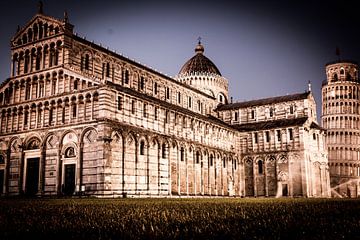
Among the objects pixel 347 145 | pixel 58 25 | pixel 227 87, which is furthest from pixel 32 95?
pixel 347 145

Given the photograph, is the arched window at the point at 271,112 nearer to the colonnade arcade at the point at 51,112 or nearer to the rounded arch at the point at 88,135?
the colonnade arcade at the point at 51,112

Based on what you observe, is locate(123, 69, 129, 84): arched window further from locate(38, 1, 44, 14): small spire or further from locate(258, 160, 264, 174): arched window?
locate(258, 160, 264, 174): arched window

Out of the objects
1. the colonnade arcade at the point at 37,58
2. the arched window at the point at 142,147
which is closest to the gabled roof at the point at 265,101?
the arched window at the point at 142,147

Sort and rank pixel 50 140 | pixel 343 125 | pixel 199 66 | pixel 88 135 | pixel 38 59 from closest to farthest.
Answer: pixel 88 135 < pixel 50 140 < pixel 38 59 < pixel 199 66 < pixel 343 125

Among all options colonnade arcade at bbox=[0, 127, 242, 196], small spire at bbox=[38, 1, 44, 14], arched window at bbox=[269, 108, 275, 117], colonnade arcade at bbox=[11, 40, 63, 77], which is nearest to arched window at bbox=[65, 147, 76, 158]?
colonnade arcade at bbox=[0, 127, 242, 196]

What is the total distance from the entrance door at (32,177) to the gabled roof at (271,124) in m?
29.3

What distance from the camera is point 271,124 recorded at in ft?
174

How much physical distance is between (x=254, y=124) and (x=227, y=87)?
10.4 meters

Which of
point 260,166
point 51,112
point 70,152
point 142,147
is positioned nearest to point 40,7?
point 51,112

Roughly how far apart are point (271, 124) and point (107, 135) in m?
28.7

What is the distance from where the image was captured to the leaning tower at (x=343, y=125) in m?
79.2

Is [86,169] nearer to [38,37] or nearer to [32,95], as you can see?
[32,95]

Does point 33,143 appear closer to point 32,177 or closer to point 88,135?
point 32,177

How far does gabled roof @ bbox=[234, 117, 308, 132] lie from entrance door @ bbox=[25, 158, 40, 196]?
29297 millimetres
